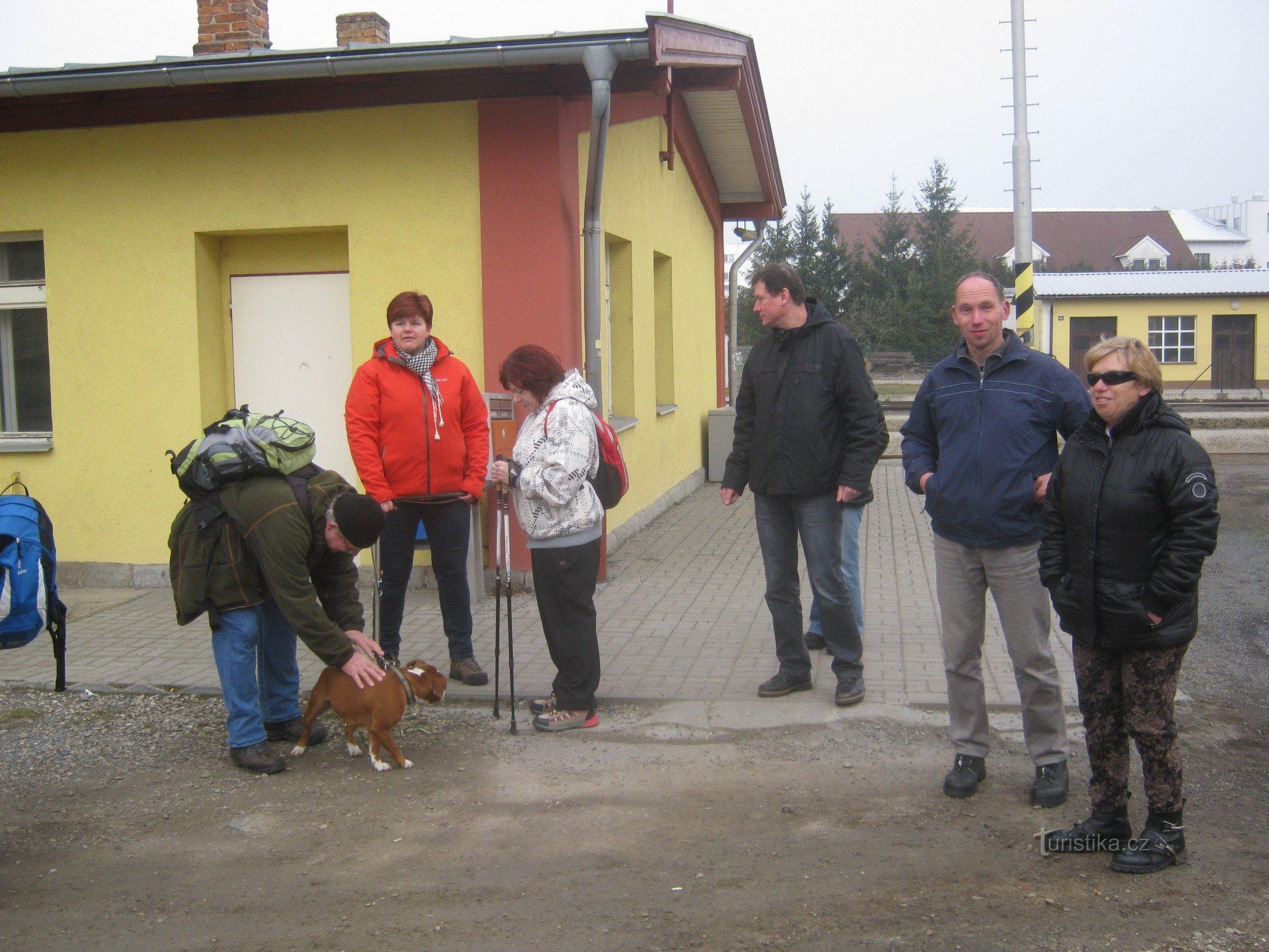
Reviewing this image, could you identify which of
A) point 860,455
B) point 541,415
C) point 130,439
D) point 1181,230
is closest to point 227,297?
point 130,439

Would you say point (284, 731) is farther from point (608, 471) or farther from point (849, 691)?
point (849, 691)

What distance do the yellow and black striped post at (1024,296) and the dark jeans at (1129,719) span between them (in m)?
11.7

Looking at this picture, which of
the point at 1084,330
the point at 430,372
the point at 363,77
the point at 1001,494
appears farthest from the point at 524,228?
the point at 1084,330

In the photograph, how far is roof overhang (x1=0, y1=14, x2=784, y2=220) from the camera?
22.4 feet

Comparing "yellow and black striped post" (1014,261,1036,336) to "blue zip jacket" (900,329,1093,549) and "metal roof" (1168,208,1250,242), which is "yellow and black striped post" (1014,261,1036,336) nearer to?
"blue zip jacket" (900,329,1093,549)

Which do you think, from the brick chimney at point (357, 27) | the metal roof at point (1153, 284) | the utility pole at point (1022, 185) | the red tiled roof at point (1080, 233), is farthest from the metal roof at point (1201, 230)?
the brick chimney at point (357, 27)

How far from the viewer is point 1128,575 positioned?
350 centimetres

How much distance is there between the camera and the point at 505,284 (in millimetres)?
7672

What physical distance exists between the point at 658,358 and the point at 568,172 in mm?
4980

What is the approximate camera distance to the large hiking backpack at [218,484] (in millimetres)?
4465

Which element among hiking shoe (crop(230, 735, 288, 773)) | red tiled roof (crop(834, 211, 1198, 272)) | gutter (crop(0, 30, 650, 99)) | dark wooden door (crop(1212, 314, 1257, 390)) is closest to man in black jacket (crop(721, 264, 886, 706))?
hiking shoe (crop(230, 735, 288, 773))

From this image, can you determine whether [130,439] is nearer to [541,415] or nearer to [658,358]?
[541,415]

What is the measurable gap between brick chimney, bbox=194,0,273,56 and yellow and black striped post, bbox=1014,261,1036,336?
9.78m

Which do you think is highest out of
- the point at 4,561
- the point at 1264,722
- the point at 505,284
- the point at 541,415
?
the point at 505,284
